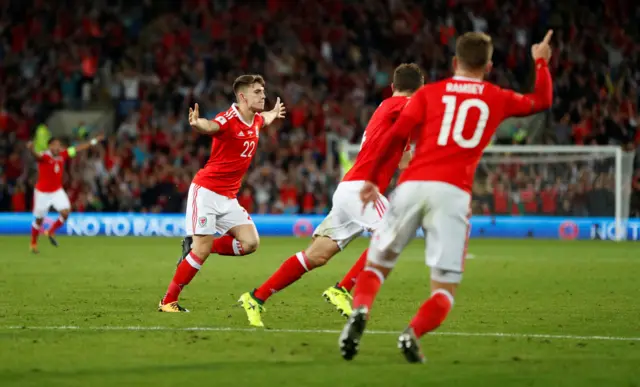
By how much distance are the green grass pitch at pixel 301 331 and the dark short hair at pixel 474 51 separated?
73.8 inches

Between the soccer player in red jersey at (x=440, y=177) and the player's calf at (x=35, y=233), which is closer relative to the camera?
the soccer player in red jersey at (x=440, y=177)

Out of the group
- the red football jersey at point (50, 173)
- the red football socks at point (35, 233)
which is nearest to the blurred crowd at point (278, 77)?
the red football jersey at point (50, 173)

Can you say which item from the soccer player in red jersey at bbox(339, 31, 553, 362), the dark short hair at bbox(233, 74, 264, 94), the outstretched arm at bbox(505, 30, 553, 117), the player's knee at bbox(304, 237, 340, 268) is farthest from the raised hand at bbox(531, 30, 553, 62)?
the dark short hair at bbox(233, 74, 264, 94)

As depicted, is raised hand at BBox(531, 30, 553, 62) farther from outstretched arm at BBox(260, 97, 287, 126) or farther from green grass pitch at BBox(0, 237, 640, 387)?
outstretched arm at BBox(260, 97, 287, 126)

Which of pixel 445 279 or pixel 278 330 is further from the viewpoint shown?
pixel 278 330

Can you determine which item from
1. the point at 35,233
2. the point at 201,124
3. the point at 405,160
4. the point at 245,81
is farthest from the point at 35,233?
the point at 405,160

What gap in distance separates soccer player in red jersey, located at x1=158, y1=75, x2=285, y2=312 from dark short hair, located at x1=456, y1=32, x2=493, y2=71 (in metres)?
3.45

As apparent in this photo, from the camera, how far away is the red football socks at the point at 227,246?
10586 mm

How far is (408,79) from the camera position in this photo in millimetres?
9219

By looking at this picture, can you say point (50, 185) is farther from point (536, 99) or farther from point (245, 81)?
point (536, 99)

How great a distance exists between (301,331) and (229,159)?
7.69 ft

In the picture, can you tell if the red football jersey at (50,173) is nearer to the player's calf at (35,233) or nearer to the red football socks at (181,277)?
the player's calf at (35,233)

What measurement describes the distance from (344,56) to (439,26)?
2.97m

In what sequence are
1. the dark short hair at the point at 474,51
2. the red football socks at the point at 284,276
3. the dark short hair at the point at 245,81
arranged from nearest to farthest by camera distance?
the dark short hair at the point at 474,51, the red football socks at the point at 284,276, the dark short hair at the point at 245,81
